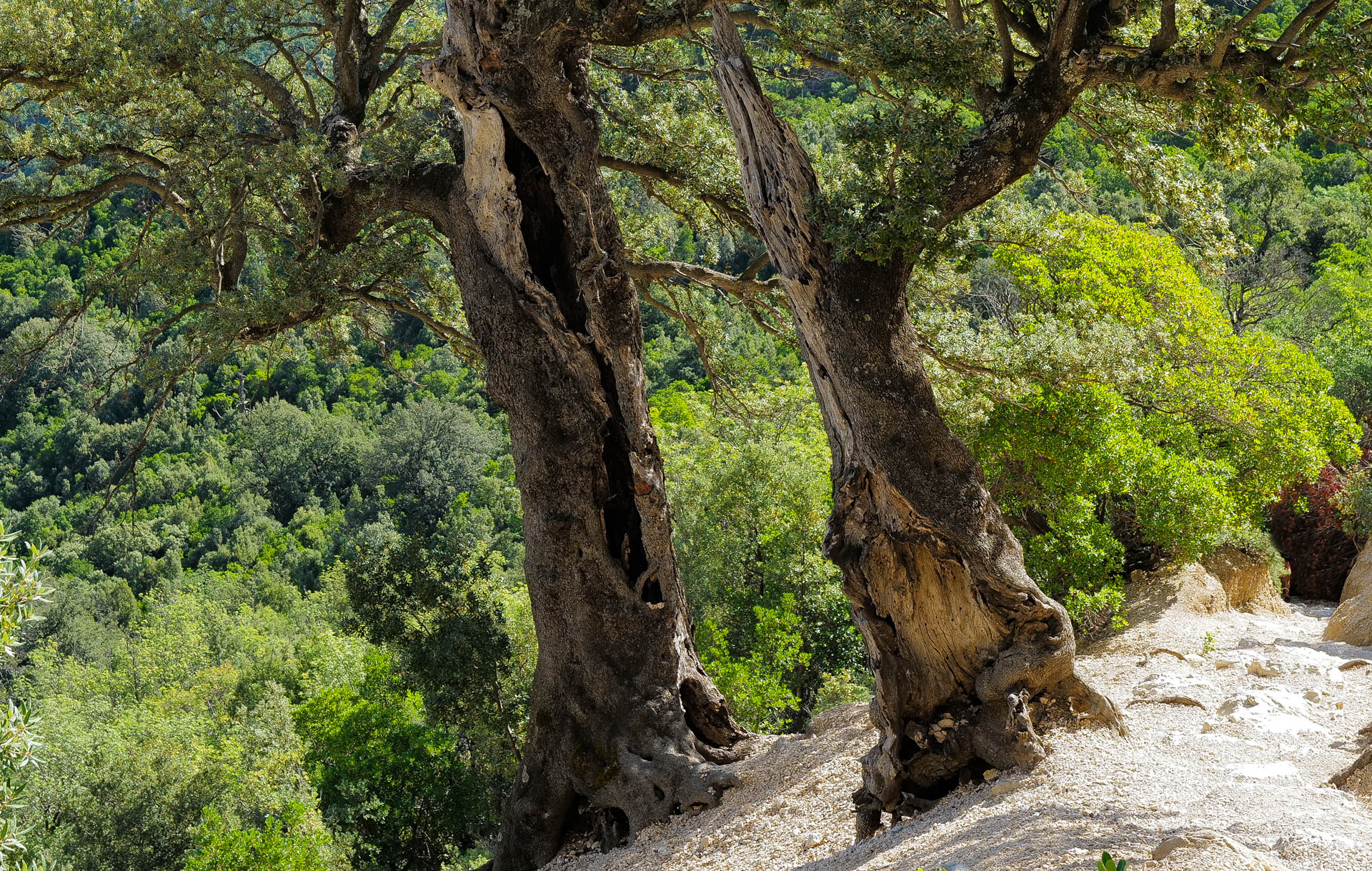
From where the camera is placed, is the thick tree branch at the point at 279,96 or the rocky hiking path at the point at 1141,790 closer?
→ the rocky hiking path at the point at 1141,790

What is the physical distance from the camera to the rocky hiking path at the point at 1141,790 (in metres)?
3.84

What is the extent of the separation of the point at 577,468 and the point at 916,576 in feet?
7.80

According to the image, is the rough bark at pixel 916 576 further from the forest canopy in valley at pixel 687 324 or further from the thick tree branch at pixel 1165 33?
the thick tree branch at pixel 1165 33

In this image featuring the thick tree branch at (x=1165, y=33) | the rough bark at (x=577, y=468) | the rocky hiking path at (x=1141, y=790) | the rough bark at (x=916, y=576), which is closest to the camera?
→ the rocky hiking path at (x=1141, y=790)

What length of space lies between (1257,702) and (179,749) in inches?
727

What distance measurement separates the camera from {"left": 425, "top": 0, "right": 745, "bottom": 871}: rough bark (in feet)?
21.7

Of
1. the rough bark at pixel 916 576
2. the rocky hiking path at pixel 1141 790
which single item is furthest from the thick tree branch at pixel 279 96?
the rocky hiking path at pixel 1141 790

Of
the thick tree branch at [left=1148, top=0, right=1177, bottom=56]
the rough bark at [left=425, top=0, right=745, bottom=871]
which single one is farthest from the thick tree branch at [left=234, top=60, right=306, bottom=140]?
the thick tree branch at [left=1148, top=0, right=1177, bottom=56]

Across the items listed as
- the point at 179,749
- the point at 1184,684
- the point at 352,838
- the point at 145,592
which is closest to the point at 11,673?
the point at 145,592

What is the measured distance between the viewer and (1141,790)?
461cm

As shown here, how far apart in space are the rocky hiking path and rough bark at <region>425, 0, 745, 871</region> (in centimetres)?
37

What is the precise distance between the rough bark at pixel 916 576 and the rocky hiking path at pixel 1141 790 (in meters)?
0.23

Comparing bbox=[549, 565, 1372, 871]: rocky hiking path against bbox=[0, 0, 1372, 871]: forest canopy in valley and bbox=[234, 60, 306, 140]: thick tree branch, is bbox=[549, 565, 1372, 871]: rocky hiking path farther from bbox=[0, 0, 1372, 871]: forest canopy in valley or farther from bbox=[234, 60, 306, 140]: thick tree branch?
bbox=[234, 60, 306, 140]: thick tree branch

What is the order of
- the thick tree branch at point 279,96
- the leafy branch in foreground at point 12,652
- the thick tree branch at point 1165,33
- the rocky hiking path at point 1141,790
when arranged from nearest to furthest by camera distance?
the leafy branch in foreground at point 12,652 → the rocky hiking path at point 1141,790 → the thick tree branch at point 1165,33 → the thick tree branch at point 279,96
